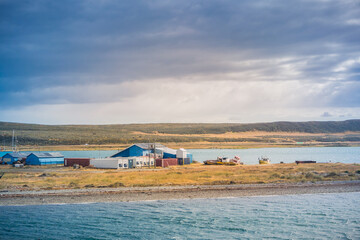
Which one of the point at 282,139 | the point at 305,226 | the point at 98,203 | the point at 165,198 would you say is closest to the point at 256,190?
the point at 165,198

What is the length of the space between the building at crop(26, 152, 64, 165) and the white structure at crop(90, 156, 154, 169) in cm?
1174

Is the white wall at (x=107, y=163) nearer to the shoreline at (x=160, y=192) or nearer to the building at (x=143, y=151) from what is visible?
the building at (x=143, y=151)

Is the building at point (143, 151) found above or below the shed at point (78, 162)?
above

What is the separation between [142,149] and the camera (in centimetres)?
6594

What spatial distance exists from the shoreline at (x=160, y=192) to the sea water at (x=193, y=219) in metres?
1.68

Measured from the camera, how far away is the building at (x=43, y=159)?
66.4 meters

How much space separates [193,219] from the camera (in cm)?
2706

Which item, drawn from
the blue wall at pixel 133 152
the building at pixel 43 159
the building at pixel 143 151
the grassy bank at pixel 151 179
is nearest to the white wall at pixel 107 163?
the building at pixel 143 151

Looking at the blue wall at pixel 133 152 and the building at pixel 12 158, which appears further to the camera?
the building at pixel 12 158

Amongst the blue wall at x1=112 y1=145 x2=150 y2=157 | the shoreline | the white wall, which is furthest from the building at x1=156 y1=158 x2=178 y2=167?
the shoreline

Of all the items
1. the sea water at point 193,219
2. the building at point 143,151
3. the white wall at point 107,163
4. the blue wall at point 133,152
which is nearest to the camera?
the sea water at point 193,219

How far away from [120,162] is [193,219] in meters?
32.5

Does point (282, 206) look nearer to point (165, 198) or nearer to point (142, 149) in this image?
point (165, 198)

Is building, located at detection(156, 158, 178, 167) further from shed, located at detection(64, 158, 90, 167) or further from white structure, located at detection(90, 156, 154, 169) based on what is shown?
shed, located at detection(64, 158, 90, 167)
